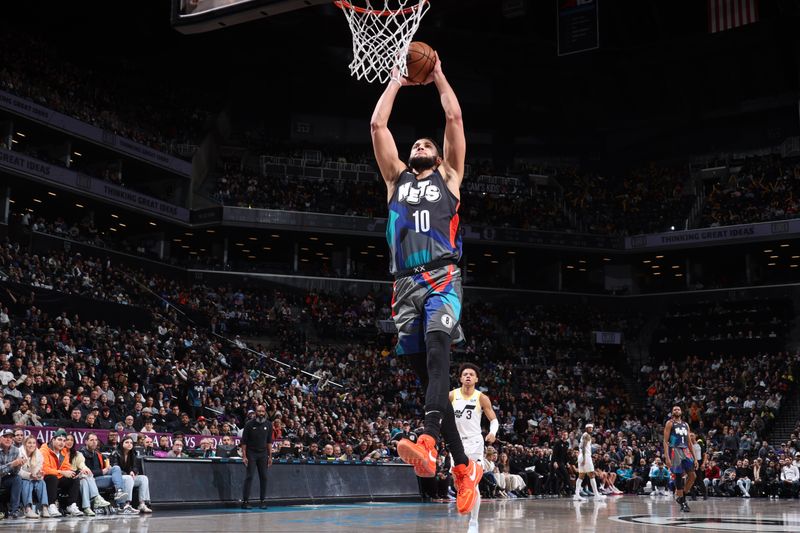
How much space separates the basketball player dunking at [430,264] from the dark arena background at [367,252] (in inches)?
525

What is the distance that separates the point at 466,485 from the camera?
5.93 m

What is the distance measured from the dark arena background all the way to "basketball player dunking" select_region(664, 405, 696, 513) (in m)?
5.69

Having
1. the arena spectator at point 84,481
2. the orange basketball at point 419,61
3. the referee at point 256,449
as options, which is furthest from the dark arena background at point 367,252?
the orange basketball at point 419,61

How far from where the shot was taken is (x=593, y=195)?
161 ft

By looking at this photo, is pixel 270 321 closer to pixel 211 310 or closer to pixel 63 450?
pixel 211 310

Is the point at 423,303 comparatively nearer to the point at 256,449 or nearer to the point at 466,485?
the point at 466,485

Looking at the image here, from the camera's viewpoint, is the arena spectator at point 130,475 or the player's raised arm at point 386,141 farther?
the arena spectator at point 130,475

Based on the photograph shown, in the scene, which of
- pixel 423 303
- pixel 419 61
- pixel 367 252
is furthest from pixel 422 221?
pixel 367 252

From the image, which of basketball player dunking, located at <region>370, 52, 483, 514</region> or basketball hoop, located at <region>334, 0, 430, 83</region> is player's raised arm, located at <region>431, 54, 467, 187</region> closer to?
basketball player dunking, located at <region>370, 52, 483, 514</region>

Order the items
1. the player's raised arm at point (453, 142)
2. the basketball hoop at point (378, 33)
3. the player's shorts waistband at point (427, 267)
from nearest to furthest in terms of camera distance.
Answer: the player's shorts waistband at point (427, 267) → the player's raised arm at point (453, 142) → the basketball hoop at point (378, 33)

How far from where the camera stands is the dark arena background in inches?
1017

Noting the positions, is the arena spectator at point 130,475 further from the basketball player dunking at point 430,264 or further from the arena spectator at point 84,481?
the basketball player dunking at point 430,264

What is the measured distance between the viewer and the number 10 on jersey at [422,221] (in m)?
5.87

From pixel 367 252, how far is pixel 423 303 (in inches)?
1612
